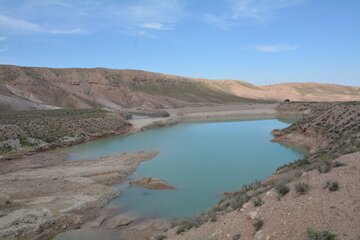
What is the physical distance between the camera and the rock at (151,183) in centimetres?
1898

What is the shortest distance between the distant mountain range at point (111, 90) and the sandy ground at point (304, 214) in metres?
56.4

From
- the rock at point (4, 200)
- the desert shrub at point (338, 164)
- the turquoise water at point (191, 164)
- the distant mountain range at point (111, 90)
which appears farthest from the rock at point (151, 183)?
the distant mountain range at point (111, 90)

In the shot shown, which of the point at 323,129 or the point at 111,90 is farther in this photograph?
the point at 111,90

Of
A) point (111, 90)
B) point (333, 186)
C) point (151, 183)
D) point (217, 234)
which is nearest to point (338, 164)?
point (333, 186)

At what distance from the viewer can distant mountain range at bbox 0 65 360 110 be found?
249 ft

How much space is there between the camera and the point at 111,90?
95688 millimetres

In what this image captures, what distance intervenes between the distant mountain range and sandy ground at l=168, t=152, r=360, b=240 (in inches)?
2219

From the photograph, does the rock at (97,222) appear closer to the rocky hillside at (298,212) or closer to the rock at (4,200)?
the rocky hillside at (298,212)

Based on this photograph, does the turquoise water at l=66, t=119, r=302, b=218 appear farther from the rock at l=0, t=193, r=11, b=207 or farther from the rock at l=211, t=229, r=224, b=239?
the rock at l=211, t=229, r=224, b=239

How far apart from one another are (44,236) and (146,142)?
2469 centimetres

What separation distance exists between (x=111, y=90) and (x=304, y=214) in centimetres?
9085

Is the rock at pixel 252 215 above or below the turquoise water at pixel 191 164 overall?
above

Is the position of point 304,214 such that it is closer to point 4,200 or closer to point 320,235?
point 320,235

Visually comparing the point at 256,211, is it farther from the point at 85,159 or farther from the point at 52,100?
the point at 52,100
